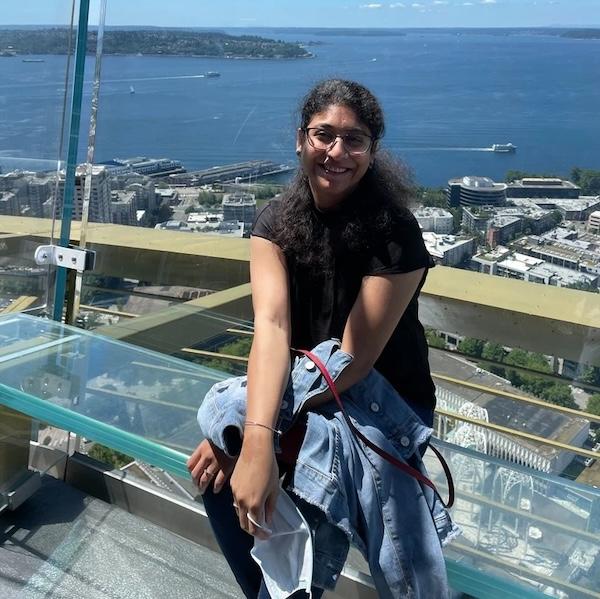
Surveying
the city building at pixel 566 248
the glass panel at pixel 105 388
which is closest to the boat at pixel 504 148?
the city building at pixel 566 248

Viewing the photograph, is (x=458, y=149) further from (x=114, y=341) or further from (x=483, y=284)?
(x=114, y=341)

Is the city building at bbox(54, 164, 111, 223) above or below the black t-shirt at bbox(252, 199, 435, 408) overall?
below

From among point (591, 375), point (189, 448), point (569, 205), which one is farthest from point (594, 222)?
point (189, 448)

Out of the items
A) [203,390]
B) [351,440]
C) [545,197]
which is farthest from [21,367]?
[545,197]

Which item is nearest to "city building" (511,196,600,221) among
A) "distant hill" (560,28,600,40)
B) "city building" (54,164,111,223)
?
"distant hill" (560,28,600,40)

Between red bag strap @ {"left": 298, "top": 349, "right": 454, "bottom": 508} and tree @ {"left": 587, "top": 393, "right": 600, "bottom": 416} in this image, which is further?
tree @ {"left": 587, "top": 393, "right": 600, "bottom": 416}

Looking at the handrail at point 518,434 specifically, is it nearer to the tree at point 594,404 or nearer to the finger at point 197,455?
the tree at point 594,404

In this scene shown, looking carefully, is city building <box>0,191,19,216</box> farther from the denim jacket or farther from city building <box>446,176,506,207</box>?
the denim jacket
